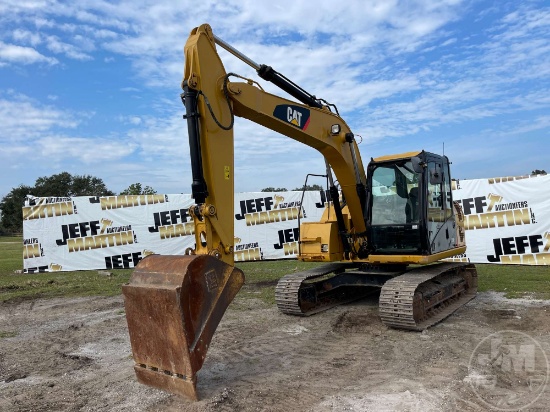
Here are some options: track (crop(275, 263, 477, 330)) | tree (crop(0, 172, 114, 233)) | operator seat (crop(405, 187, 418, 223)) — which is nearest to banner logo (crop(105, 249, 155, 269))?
track (crop(275, 263, 477, 330))

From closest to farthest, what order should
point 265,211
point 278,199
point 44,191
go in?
1. point 265,211
2. point 278,199
3. point 44,191

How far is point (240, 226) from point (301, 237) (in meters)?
9.38

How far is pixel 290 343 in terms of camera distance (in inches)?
236

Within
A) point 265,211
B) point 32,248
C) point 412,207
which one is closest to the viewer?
point 412,207

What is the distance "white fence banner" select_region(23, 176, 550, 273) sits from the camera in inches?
540

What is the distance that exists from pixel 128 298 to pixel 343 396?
228 centimetres

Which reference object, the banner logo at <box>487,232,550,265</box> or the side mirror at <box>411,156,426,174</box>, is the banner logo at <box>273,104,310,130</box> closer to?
the side mirror at <box>411,156,426,174</box>

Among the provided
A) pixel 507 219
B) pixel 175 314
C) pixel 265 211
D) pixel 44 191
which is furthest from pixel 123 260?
pixel 44 191

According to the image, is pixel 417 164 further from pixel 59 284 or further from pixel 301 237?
pixel 59 284

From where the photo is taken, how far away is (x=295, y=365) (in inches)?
201

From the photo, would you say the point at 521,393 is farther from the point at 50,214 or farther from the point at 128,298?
the point at 50,214

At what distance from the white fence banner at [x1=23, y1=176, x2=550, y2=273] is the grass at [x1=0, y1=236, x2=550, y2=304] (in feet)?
2.33

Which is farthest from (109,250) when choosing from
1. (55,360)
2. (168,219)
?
(55,360)

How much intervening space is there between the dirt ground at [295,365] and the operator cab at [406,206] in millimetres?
1234
